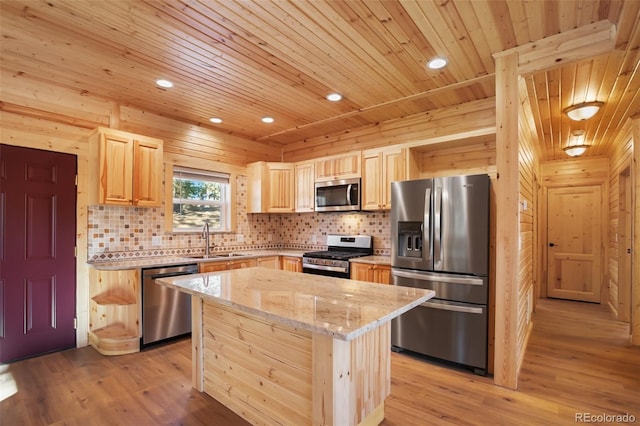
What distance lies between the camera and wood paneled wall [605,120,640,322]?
4.05 metres

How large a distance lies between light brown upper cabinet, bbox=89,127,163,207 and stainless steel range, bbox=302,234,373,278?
200 centimetres

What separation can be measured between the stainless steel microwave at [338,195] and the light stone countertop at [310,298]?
180 cm

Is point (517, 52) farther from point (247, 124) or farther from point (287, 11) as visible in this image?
point (247, 124)

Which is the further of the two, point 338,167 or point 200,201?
point 200,201

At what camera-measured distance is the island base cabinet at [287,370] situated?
1633 millimetres

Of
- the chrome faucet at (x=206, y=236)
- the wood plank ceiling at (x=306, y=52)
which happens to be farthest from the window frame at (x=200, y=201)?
the wood plank ceiling at (x=306, y=52)

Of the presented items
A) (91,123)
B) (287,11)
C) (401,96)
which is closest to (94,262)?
(91,123)

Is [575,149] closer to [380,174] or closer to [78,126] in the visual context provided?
[380,174]

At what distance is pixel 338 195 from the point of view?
4316 mm

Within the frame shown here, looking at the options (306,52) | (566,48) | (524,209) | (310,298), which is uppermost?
(306,52)

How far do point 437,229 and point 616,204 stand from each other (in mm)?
3734

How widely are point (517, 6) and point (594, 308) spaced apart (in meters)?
5.31

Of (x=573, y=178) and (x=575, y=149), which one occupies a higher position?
(x=575, y=149)

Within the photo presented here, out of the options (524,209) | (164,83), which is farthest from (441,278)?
(164,83)
